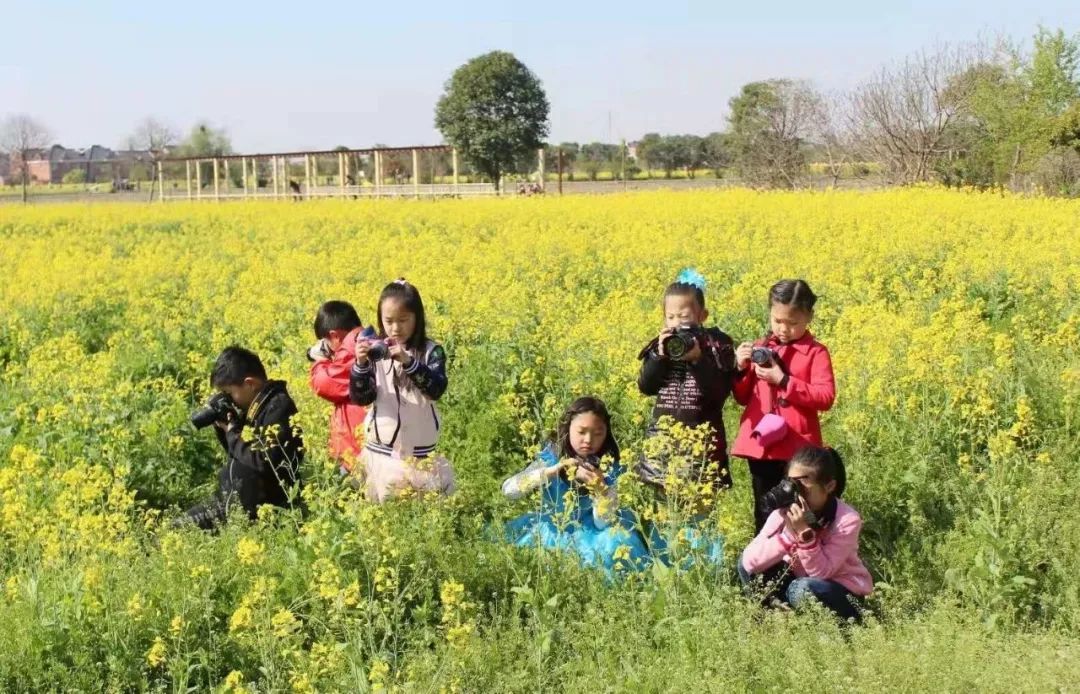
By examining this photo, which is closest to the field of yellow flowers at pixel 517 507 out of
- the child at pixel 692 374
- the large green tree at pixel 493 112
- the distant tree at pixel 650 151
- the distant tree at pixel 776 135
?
the child at pixel 692 374

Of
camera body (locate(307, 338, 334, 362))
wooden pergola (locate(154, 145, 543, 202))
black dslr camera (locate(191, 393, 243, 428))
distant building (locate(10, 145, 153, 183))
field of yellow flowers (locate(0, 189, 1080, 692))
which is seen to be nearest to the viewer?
field of yellow flowers (locate(0, 189, 1080, 692))

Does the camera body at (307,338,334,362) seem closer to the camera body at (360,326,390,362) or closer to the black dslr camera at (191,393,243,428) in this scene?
the black dslr camera at (191,393,243,428)

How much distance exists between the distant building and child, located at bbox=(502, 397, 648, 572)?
79154 mm

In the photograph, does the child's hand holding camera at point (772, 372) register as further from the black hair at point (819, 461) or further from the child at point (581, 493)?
the child at point (581, 493)

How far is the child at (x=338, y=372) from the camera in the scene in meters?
5.18

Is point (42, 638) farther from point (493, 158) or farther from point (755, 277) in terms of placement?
point (493, 158)

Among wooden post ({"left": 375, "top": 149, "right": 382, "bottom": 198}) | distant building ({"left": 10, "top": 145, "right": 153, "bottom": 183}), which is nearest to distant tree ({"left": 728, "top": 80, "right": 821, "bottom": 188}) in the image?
wooden post ({"left": 375, "top": 149, "right": 382, "bottom": 198})

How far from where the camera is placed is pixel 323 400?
5.53 m

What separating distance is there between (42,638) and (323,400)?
211 cm

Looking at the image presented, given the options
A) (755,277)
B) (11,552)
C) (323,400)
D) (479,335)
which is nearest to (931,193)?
(755,277)

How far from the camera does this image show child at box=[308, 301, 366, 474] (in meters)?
5.18

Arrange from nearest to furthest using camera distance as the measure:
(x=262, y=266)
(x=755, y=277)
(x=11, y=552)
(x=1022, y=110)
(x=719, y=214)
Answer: (x=11, y=552)
(x=755, y=277)
(x=262, y=266)
(x=719, y=214)
(x=1022, y=110)

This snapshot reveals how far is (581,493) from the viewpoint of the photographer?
16.0 feet

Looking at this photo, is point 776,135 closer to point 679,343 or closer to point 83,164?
point 679,343
